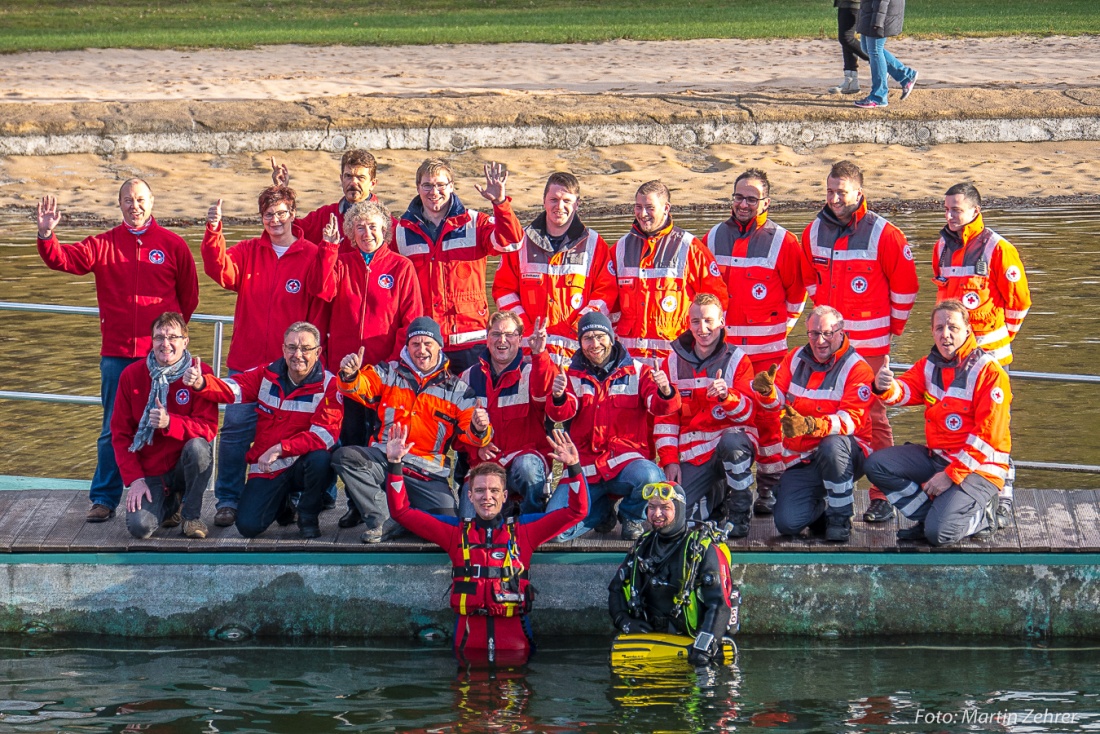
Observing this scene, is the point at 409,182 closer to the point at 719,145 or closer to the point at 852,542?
the point at 719,145

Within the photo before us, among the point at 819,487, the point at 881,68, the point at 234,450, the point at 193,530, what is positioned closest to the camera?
the point at 819,487

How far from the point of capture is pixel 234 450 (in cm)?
909

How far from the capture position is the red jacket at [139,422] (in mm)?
8867

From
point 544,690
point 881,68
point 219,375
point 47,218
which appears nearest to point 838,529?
point 544,690

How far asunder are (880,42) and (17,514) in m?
13.6

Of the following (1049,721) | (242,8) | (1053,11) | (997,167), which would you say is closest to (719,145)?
(997,167)

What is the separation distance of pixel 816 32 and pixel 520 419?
73.5 ft

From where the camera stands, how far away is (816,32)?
2967 centimetres

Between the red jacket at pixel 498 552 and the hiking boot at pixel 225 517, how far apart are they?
1211 millimetres

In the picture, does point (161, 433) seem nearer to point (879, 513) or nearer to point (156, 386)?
point (156, 386)

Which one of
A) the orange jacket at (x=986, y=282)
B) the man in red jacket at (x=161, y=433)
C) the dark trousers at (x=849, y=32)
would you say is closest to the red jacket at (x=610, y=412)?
the orange jacket at (x=986, y=282)

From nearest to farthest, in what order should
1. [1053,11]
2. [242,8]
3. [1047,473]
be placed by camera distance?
1. [1047,473]
2. [1053,11]
3. [242,8]

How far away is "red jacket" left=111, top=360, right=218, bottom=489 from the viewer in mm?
8867

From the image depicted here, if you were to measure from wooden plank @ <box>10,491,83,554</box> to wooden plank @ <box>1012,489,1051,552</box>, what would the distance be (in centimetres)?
556
